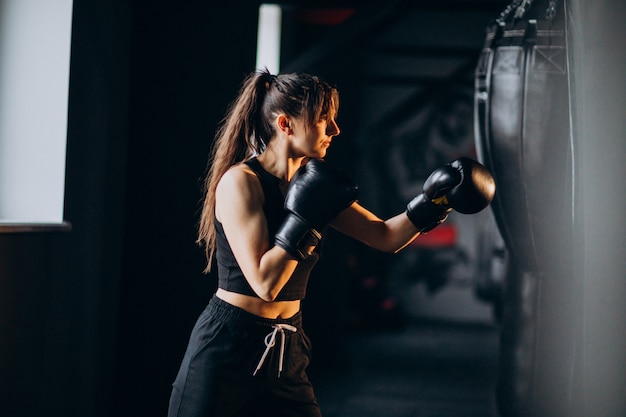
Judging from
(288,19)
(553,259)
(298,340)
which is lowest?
(298,340)

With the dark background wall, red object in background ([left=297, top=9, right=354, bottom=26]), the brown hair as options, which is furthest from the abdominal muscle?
red object in background ([left=297, top=9, right=354, bottom=26])

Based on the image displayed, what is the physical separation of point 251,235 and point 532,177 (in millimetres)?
1264

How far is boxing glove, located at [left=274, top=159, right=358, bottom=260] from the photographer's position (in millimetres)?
1688

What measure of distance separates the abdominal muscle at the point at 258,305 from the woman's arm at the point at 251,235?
113 mm

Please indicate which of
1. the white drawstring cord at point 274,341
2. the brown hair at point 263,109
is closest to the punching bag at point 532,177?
the brown hair at point 263,109

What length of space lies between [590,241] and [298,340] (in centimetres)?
73

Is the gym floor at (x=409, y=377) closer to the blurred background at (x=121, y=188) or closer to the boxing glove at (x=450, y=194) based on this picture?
the blurred background at (x=121, y=188)

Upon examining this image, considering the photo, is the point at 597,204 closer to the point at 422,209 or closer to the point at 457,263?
the point at 422,209

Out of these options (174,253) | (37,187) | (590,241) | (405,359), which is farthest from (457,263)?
(590,241)

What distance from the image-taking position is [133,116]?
10.5 ft

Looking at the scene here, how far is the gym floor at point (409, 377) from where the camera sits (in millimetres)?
4266

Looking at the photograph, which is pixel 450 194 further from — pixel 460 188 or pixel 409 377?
pixel 409 377

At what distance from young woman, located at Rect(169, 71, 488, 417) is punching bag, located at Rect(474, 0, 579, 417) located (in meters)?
0.96

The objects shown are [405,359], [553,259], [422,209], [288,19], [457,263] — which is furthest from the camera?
[457,263]
